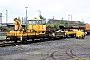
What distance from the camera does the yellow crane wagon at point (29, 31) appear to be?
28.1 metres

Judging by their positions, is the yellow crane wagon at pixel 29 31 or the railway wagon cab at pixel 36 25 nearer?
the yellow crane wagon at pixel 29 31

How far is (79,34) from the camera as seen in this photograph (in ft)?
141

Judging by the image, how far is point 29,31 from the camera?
30891mm

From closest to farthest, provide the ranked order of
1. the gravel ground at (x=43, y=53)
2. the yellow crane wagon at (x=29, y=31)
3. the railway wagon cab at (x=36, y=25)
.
Result: the gravel ground at (x=43, y=53) < the yellow crane wagon at (x=29, y=31) < the railway wagon cab at (x=36, y=25)

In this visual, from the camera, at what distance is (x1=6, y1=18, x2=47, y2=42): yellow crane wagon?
28108 mm

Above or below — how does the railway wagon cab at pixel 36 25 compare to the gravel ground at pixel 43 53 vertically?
above

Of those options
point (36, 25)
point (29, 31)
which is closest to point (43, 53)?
point (29, 31)

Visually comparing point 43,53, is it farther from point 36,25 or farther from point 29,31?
point 36,25

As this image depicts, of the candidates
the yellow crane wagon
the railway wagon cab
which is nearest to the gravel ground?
the yellow crane wagon

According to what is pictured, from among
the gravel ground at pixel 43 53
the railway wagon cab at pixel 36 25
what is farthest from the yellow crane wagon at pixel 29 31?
the gravel ground at pixel 43 53

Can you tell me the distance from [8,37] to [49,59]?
1553 centimetres

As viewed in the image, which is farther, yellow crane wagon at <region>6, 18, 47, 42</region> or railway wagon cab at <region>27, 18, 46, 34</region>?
railway wagon cab at <region>27, 18, 46, 34</region>

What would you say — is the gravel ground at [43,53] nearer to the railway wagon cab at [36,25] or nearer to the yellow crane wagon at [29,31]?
the yellow crane wagon at [29,31]

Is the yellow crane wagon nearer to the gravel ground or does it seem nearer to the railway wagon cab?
the railway wagon cab
